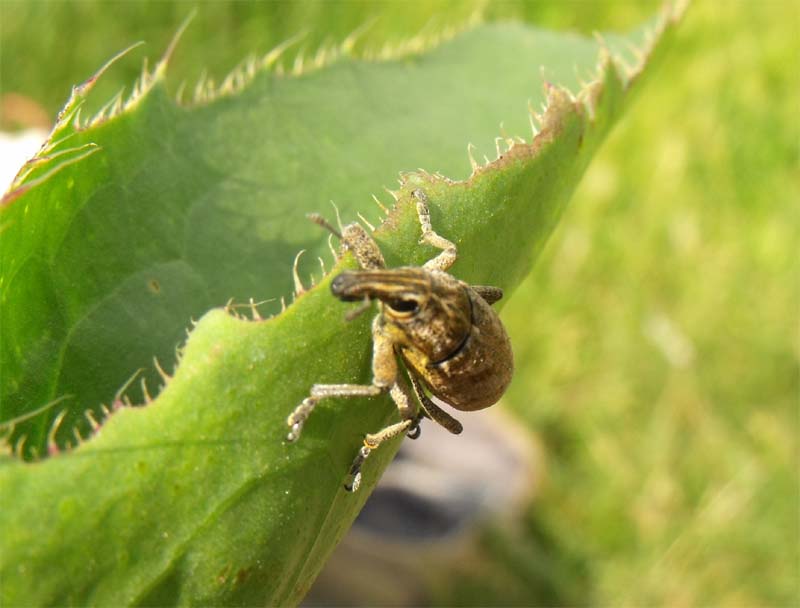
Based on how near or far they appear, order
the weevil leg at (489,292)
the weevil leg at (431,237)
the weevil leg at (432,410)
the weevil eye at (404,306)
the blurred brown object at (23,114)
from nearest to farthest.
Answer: the weevil leg at (431,237) → the weevil leg at (489,292) → the weevil eye at (404,306) → the weevil leg at (432,410) → the blurred brown object at (23,114)

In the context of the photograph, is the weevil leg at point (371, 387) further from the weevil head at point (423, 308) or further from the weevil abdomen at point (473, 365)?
the weevil abdomen at point (473, 365)

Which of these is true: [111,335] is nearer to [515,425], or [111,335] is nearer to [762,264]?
[515,425]

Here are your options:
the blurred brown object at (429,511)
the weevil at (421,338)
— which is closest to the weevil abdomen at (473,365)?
the weevil at (421,338)

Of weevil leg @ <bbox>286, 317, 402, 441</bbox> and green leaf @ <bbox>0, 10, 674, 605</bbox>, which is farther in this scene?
weevil leg @ <bbox>286, 317, 402, 441</bbox>

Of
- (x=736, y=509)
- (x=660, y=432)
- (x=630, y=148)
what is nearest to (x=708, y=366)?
(x=660, y=432)

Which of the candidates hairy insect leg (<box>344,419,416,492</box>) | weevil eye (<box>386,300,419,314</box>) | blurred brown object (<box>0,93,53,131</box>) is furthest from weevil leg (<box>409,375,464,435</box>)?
blurred brown object (<box>0,93,53,131</box>)

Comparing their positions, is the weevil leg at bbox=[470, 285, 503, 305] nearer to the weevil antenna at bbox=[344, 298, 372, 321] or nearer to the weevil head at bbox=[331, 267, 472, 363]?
the weevil head at bbox=[331, 267, 472, 363]

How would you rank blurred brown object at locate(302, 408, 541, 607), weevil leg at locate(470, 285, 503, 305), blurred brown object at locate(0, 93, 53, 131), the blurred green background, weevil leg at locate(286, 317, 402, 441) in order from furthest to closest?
the blurred green background → blurred brown object at locate(302, 408, 541, 607) → blurred brown object at locate(0, 93, 53, 131) → weevil leg at locate(470, 285, 503, 305) → weevil leg at locate(286, 317, 402, 441)
